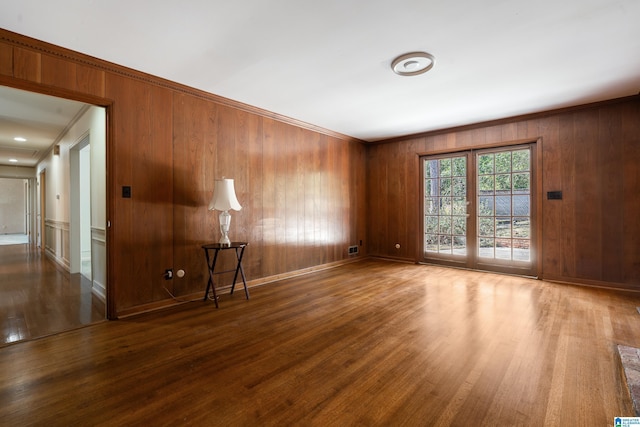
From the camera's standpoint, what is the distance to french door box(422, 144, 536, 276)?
455 cm

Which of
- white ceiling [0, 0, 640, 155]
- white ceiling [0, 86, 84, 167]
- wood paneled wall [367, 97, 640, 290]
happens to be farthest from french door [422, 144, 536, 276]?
white ceiling [0, 86, 84, 167]

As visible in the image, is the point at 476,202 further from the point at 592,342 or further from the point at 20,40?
the point at 20,40

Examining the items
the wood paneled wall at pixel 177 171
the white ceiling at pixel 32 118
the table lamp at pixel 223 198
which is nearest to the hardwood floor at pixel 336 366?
the wood paneled wall at pixel 177 171

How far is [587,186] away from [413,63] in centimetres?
320

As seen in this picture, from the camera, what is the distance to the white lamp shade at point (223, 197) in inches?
128

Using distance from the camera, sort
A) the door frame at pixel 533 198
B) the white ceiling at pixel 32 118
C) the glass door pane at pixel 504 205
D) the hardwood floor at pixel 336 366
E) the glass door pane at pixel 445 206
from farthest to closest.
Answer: the glass door pane at pixel 445 206 → the glass door pane at pixel 504 205 → the door frame at pixel 533 198 → the white ceiling at pixel 32 118 → the hardwood floor at pixel 336 366

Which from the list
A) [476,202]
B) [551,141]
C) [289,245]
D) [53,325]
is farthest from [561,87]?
[53,325]

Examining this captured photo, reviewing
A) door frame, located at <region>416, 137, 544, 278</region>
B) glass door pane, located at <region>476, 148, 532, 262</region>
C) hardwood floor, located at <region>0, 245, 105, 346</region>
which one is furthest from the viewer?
glass door pane, located at <region>476, 148, 532, 262</region>

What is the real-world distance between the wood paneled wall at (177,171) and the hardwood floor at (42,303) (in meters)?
0.48

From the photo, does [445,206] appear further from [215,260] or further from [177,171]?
[177,171]

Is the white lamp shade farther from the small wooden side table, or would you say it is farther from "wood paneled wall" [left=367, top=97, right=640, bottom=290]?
"wood paneled wall" [left=367, top=97, right=640, bottom=290]

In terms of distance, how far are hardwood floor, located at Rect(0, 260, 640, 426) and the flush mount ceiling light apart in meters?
2.43

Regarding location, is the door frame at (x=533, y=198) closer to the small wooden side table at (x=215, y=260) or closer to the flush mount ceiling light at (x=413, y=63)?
the flush mount ceiling light at (x=413, y=63)

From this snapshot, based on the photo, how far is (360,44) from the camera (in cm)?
249
